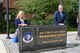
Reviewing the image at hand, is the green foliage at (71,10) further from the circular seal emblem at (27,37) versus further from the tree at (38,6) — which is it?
the circular seal emblem at (27,37)

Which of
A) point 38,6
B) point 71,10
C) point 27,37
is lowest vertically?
point 27,37

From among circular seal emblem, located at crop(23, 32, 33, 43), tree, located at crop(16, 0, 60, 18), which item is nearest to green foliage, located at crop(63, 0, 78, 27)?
tree, located at crop(16, 0, 60, 18)

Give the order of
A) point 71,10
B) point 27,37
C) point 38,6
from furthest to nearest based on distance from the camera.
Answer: point 71,10 < point 38,6 < point 27,37

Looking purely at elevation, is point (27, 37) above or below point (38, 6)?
below

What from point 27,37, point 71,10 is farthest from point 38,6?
point 27,37

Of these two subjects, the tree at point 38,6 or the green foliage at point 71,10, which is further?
the green foliage at point 71,10

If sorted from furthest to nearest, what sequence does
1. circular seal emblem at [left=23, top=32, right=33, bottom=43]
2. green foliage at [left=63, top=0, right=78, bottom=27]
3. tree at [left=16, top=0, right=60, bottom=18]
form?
green foliage at [left=63, top=0, right=78, bottom=27] → tree at [left=16, top=0, right=60, bottom=18] → circular seal emblem at [left=23, top=32, right=33, bottom=43]

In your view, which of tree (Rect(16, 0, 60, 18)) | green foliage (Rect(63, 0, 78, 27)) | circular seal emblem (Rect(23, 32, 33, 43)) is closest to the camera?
circular seal emblem (Rect(23, 32, 33, 43))

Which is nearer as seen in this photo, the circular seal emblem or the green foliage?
the circular seal emblem

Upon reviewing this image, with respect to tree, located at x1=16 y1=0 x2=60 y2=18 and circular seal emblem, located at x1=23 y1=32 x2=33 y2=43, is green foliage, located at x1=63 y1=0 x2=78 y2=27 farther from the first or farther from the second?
circular seal emblem, located at x1=23 y1=32 x2=33 y2=43

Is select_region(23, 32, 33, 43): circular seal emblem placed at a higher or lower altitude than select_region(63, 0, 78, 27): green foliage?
lower

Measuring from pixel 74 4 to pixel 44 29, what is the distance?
62.6ft

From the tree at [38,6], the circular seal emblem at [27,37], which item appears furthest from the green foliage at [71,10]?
the circular seal emblem at [27,37]

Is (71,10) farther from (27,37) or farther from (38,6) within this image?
(27,37)
